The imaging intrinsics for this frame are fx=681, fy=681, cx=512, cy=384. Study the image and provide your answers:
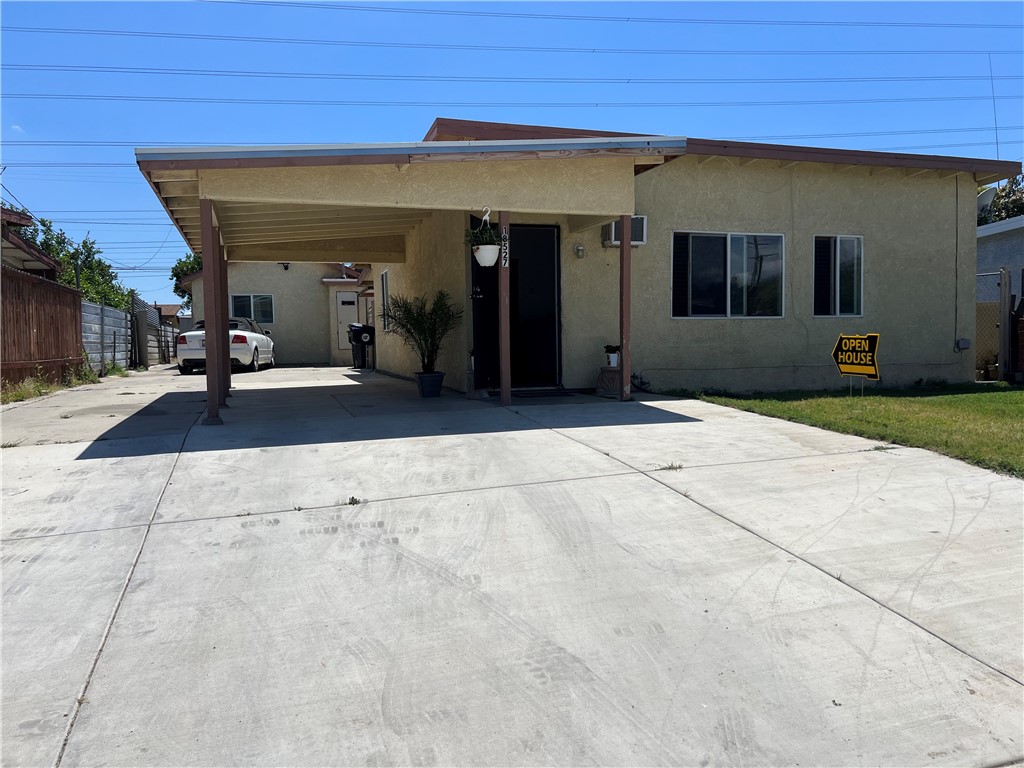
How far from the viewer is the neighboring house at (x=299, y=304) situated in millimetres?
24016

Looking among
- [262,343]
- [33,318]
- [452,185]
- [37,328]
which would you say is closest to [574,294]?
[452,185]

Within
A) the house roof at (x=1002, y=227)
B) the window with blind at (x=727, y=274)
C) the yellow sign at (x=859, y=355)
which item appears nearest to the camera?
the yellow sign at (x=859, y=355)

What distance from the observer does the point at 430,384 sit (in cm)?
1028

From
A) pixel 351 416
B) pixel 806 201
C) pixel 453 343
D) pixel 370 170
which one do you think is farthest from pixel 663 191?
pixel 351 416

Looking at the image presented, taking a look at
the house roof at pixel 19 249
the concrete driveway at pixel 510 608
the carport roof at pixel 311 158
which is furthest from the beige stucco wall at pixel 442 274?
the house roof at pixel 19 249

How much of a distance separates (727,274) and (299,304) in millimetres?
17542

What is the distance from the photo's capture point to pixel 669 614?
128 inches

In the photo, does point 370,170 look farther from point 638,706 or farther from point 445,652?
point 638,706

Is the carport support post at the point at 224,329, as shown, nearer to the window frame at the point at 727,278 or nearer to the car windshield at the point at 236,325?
the window frame at the point at 727,278

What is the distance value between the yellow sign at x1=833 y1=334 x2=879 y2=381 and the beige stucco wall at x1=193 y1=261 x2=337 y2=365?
18598 millimetres

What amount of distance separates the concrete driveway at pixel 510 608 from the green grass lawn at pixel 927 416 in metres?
0.44

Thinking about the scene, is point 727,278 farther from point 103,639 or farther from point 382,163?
point 103,639

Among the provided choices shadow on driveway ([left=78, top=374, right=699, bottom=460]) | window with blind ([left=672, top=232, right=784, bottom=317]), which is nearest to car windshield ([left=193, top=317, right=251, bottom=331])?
shadow on driveway ([left=78, top=374, right=699, bottom=460])

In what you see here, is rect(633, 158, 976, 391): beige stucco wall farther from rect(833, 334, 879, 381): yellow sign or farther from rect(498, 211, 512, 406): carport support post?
rect(498, 211, 512, 406): carport support post
